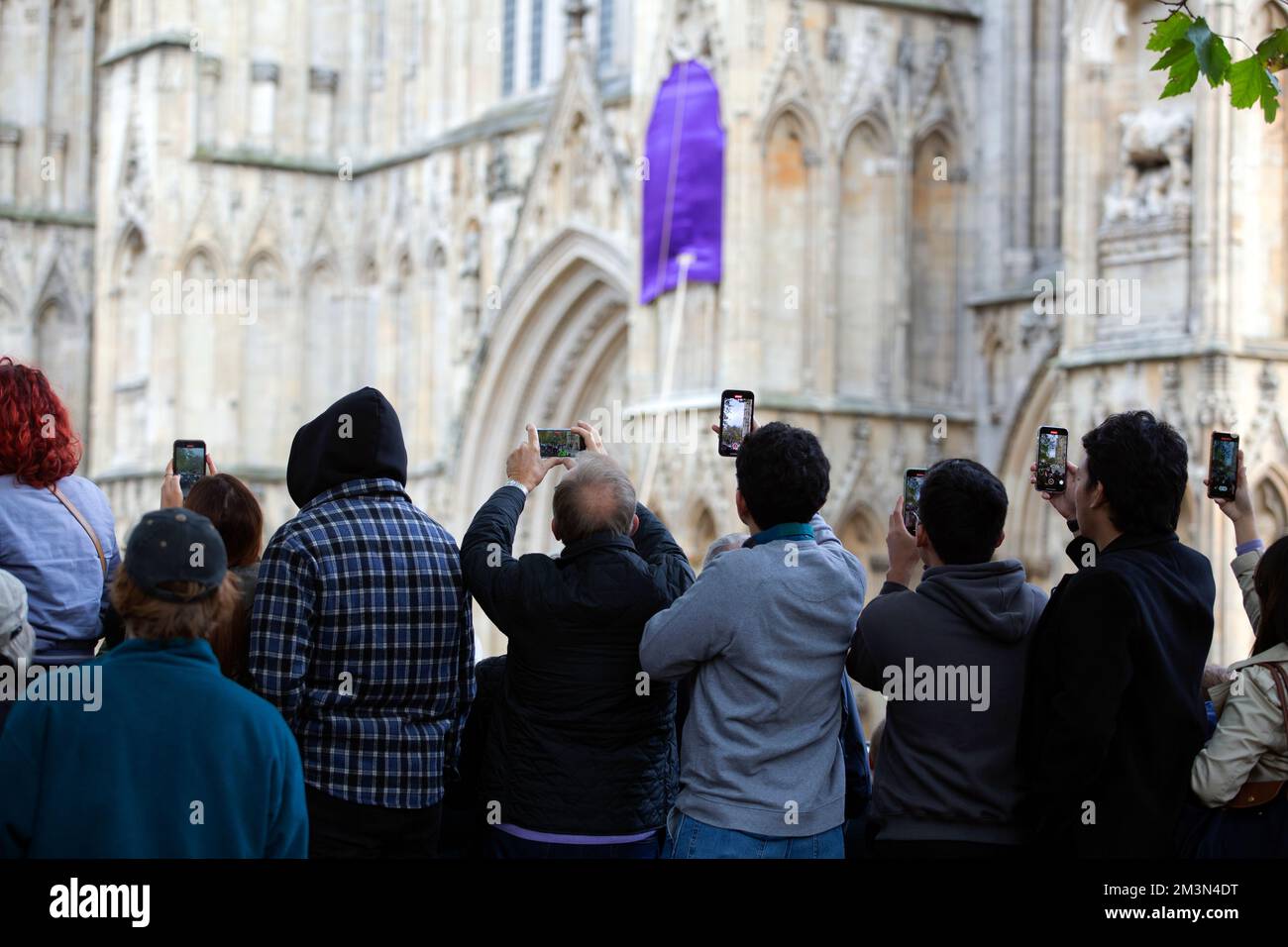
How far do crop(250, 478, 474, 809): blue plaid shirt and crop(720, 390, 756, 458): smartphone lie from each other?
36.4 inches

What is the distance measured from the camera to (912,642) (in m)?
4.48

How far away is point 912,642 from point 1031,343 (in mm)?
11016

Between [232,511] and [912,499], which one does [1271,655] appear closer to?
[912,499]

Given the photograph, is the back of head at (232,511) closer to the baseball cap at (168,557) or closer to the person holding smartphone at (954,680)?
the baseball cap at (168,557)

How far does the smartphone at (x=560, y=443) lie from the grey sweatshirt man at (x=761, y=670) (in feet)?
2.18

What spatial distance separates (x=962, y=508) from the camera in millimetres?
4543

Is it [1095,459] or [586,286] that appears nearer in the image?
[1095,459]

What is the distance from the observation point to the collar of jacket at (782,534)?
15.2ft

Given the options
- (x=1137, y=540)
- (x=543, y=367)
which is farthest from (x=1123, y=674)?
(x=543, y=367)

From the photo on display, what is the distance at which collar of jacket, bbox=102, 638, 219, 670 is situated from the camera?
11.9 ft

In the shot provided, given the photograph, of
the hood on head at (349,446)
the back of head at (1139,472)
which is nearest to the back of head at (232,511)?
the hood on head at (349,446)

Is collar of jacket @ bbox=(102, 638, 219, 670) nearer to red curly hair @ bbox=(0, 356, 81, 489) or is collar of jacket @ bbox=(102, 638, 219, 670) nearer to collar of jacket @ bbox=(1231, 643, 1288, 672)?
red curly hair @ bbox=(0, 356, 81, 489)

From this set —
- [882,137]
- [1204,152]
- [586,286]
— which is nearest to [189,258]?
[586,286]
